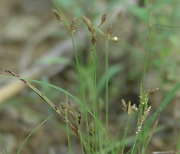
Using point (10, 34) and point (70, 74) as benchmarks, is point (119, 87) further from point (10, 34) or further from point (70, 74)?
point (10, 34)

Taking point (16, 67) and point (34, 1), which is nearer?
point (16, 67)

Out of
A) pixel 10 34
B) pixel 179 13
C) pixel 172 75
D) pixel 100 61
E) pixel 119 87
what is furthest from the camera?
pixel 10 34

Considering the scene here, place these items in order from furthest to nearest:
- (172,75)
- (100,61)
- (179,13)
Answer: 1. (100,61)
2. (179,13)
3. (172,75)

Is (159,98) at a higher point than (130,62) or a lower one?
lower

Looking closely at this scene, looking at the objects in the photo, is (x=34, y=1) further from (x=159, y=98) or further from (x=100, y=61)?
(x=159, y=98)

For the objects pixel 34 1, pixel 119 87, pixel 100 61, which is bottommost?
pixel 119 87

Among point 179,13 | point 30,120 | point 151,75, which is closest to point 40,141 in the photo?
point 30,120
